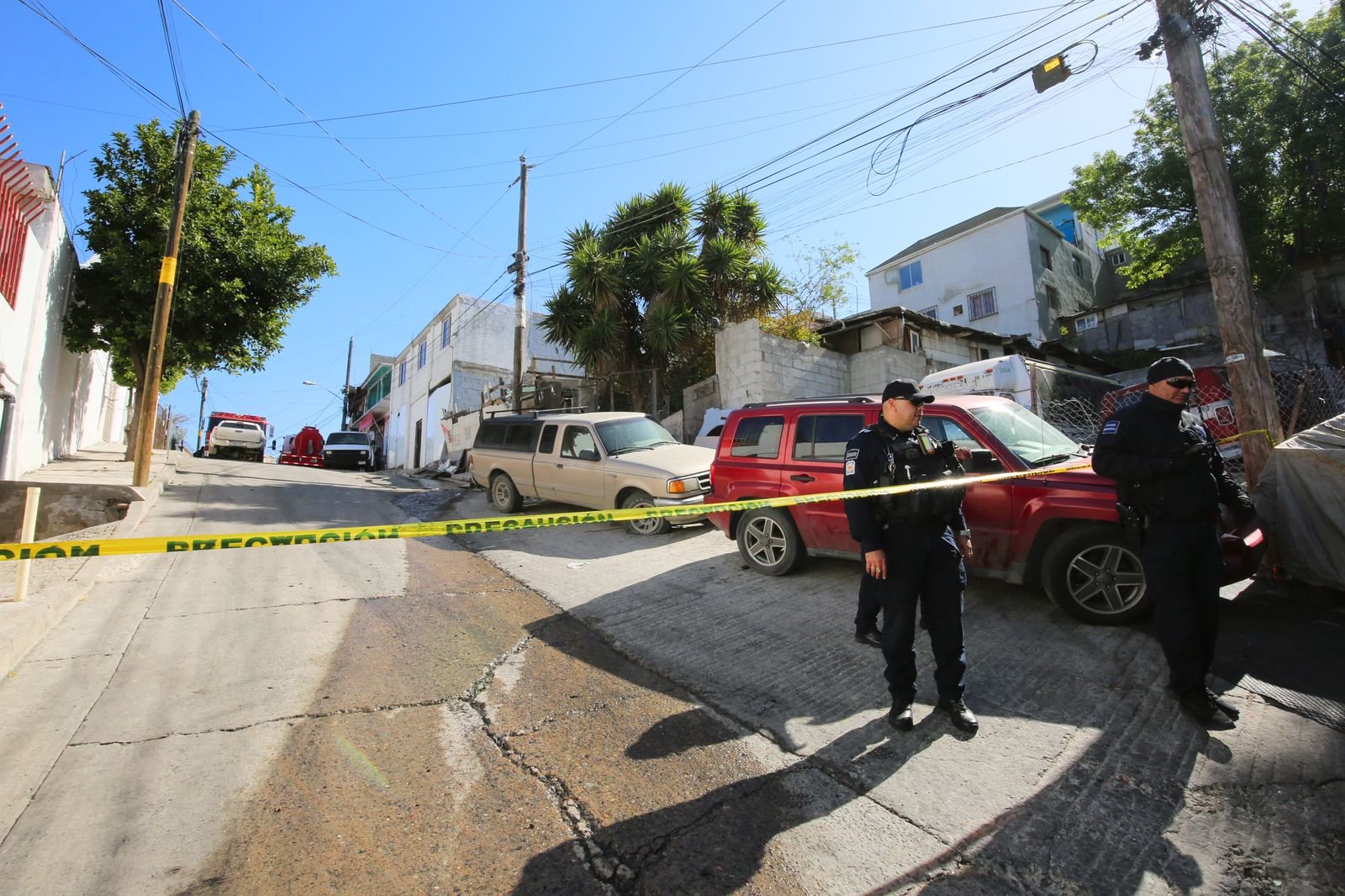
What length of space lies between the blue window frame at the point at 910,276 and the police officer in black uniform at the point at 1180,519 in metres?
30.4

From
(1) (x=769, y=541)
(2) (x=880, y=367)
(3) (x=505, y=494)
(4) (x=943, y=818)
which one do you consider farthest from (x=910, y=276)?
(4) (x=943, y=818)

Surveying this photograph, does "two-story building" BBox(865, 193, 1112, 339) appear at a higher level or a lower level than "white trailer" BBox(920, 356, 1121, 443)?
higher

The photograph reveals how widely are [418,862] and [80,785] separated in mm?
1719

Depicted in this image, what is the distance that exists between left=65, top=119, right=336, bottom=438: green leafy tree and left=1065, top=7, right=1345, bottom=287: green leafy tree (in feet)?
74.9

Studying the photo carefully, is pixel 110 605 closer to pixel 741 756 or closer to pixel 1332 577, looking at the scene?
pixel 741 756

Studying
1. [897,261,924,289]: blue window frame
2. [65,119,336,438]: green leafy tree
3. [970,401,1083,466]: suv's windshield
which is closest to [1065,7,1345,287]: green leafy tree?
[897,261,924,289]: blue window frame

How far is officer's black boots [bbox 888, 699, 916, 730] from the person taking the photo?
306 centimetres

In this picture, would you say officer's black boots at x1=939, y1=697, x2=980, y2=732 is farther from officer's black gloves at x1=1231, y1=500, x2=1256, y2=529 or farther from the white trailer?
the white trailer

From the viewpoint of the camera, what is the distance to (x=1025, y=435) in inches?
197

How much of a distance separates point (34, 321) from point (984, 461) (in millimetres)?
14048

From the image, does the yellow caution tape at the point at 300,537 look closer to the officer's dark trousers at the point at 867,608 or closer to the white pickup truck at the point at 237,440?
the officer's dark trousers at the point at 867,608

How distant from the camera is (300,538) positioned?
288cm

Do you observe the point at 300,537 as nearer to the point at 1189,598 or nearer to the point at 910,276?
the point at 1189,598

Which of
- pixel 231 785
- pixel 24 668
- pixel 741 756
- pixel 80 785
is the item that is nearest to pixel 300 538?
pixel 231 785
